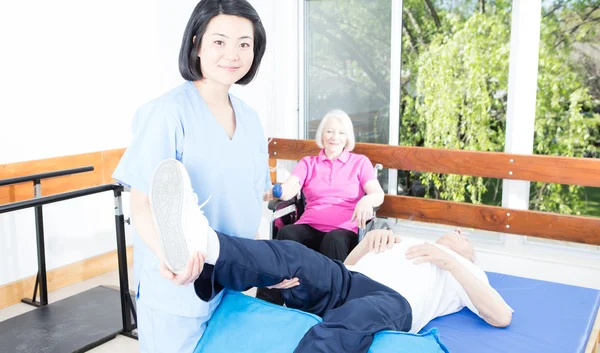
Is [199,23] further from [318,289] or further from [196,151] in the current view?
[318,289]

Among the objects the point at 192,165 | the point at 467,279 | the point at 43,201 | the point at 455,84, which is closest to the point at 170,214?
the point at 192,165

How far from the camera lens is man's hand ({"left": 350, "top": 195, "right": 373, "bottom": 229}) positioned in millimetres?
2988

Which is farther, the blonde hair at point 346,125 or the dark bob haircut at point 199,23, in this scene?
the blonde hair at point 346,125

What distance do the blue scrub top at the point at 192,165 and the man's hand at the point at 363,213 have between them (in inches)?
53.7

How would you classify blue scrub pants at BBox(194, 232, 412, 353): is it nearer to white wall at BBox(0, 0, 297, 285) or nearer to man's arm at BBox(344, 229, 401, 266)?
man's arm at BBox(344, 229, 401, 266)

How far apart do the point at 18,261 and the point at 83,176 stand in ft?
2.03

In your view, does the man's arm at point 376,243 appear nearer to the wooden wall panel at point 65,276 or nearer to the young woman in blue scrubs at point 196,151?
the young woman in blue scrubs at point 196,151

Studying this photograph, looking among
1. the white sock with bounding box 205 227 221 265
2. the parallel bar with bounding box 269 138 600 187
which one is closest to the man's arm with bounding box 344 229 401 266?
the white sock with bounding box 205 227 221 265

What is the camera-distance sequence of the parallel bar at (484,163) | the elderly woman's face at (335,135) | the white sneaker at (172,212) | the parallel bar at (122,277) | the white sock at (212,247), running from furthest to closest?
the elderly woman's face at (335,135)
the parallel bar at (484,163)
the parallel bar at (122,277)
the white sock at (212,247)
the white sneaker at (172,212)

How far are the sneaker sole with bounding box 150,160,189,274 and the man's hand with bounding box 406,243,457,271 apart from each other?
1031mm

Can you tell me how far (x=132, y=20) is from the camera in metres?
3.58

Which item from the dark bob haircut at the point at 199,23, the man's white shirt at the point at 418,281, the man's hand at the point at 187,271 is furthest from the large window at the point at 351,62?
the man's hand at the point at 187,271

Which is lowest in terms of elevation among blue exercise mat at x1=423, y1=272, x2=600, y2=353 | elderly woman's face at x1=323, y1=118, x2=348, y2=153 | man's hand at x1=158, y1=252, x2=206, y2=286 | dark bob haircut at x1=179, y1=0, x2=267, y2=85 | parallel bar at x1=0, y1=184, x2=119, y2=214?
blue exercise mat at x1=423, y1=272, x2=600, y2=353

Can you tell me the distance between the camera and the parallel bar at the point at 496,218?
3207mm
